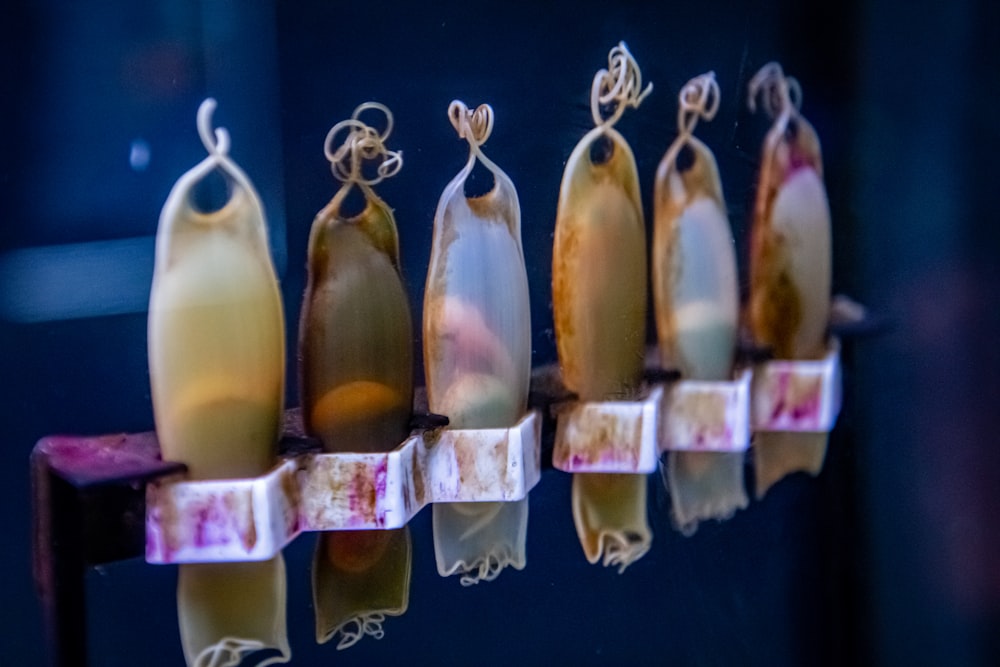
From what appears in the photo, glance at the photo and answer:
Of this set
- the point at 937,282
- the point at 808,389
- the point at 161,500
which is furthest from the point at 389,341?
the point at 937,282

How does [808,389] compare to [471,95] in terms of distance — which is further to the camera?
[808,389]

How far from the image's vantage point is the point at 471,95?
59 cm

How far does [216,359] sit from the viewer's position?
512mm

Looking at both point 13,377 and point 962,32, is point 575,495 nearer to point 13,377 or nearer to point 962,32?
point 13,377

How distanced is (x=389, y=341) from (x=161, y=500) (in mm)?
166

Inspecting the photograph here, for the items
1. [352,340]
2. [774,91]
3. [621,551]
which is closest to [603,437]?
[621,551]

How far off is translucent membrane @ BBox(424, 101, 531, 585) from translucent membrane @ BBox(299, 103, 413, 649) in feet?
0.10

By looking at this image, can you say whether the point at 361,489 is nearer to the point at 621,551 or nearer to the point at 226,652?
the point at 226,652

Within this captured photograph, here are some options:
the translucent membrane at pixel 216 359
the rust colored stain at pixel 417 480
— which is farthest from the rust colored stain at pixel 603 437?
the translucent membrane at pixel 216 359

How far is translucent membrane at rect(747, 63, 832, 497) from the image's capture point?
0.75m

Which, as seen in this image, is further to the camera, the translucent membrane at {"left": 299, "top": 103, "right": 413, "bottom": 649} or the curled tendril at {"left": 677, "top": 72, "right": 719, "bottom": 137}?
the curled tendril at {"left": 677, "top": 72, "right": 719, "bottom": 137}

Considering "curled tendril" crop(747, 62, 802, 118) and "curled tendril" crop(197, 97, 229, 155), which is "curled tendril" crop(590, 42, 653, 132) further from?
"curled tendril" crop(197, 97, 229, 155)

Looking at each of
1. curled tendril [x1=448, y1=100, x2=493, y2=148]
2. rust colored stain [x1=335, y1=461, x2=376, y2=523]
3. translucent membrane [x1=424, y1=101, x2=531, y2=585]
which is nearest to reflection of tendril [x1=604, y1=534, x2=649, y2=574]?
translucent membrane [x1=424, y1=101, x2=531, y2=585]

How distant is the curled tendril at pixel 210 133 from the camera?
51 centimetres
